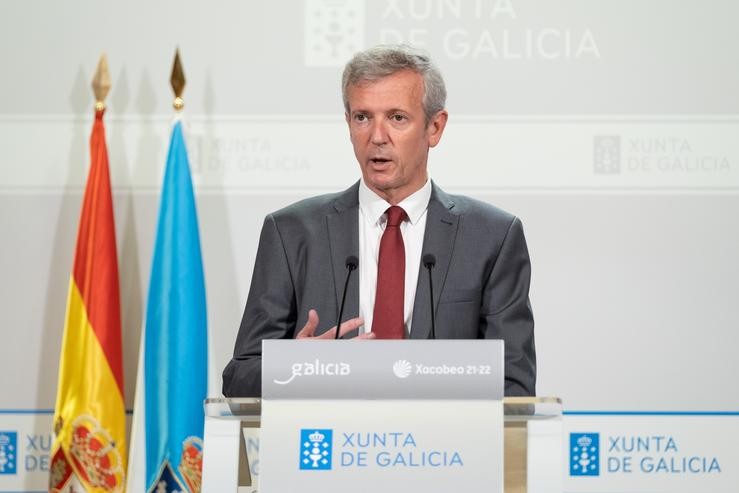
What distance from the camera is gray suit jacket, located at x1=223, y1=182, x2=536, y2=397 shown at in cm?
275

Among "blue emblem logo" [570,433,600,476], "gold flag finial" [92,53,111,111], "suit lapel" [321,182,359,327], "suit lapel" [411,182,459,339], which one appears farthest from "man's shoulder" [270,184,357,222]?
"blue emblem logo" [570,433,600,476]

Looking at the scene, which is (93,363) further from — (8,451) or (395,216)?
(395,216)

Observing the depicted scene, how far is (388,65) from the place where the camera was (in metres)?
2.91

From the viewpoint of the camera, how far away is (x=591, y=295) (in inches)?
164

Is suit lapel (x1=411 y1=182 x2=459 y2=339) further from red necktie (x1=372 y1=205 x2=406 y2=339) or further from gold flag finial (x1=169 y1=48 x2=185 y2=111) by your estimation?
gold flag finial (x1=169 y1=48 x2=185 y2=111)

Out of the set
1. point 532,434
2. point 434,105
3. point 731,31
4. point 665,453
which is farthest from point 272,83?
point 532,434

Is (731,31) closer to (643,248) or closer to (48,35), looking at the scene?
(643,248)

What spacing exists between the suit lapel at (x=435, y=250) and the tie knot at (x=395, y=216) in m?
0.08

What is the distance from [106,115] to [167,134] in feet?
0.91

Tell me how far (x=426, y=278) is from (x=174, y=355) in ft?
5.11

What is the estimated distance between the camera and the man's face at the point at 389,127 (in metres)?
2.91

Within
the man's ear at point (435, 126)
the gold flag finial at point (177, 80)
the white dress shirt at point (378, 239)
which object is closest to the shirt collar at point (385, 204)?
the white dress shirt at point (378, 239)

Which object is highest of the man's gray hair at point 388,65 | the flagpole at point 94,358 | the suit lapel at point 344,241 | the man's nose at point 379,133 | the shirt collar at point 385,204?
the man's gray hair at point 388,65

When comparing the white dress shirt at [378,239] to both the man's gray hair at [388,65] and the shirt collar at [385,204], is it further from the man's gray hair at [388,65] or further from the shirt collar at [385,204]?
the man's gray hair at [388,65]
